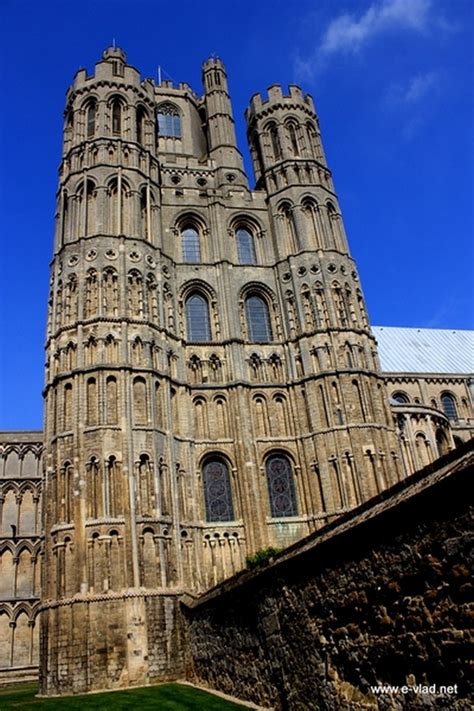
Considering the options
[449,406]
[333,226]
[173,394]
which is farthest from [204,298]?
[449,406]

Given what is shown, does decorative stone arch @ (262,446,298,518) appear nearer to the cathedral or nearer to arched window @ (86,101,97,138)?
the cathedral

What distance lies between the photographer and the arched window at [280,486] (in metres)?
26.1

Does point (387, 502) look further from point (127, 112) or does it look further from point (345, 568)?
point (127, 112)

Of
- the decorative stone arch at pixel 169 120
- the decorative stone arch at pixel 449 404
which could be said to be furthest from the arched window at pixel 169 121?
the decorative stone arch at pixel 449 404

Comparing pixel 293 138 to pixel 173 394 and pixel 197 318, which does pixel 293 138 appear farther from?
pixel 173 394

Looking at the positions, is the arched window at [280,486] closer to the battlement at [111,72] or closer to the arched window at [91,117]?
the arched window at [91,117]

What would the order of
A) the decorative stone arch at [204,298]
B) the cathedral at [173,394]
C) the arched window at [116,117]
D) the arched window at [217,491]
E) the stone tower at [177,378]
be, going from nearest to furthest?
the stone tower at [177,378] → the cathedral at [173,394] → the arched window at [217,491] → the decorative stone arch at [204,298] → the arched window at [116,117]

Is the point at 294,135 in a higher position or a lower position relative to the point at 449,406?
higher

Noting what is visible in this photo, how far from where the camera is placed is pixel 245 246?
33.0m

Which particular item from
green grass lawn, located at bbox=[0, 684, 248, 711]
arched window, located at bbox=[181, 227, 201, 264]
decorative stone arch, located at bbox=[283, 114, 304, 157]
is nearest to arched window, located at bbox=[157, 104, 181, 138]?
decorative stone arch, located at bbox=[283, 114, 304, 157]

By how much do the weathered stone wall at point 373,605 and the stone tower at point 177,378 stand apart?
9.74 m

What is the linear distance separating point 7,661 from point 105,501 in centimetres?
1453

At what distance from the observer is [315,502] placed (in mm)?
25781

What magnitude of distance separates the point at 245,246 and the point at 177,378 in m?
9.99
